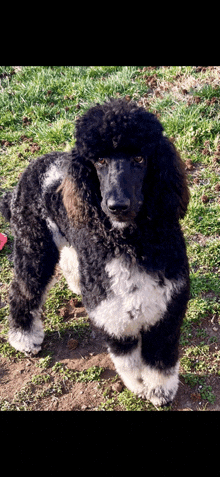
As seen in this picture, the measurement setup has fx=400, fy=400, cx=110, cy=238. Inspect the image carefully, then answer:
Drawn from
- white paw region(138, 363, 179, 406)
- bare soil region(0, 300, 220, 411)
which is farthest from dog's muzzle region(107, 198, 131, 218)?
→ bare soil region(0, 300, 220, 411)

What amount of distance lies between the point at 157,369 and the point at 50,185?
1556 mm

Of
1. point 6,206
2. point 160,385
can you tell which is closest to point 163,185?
point 160,385

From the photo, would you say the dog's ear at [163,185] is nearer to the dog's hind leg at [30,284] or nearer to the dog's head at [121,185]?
the dog's head at [121,185]

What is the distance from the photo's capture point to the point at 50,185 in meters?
3.04

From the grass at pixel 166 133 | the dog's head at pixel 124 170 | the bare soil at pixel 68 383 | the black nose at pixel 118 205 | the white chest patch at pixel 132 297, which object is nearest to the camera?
the black nose at pixel 118 205

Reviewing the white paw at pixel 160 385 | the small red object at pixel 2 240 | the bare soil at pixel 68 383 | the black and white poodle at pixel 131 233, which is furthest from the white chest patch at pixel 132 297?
the small red object at pixel 2 240

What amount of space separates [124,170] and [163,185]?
0.99ft

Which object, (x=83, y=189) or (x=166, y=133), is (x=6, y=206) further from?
(x=166, y=133)

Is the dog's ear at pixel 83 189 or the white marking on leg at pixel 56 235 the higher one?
the dog's ear at pixel 83 189

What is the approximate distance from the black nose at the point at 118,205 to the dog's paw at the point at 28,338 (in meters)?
1.80

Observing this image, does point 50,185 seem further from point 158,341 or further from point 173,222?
point 158,341

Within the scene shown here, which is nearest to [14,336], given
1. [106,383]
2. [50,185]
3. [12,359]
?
[12,359]

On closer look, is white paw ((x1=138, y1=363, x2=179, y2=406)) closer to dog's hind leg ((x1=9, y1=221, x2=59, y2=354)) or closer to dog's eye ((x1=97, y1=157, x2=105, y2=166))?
dog's hind leg ((x1=9, y1=221, x2=59, y2=354))

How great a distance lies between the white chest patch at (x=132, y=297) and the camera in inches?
93.4
